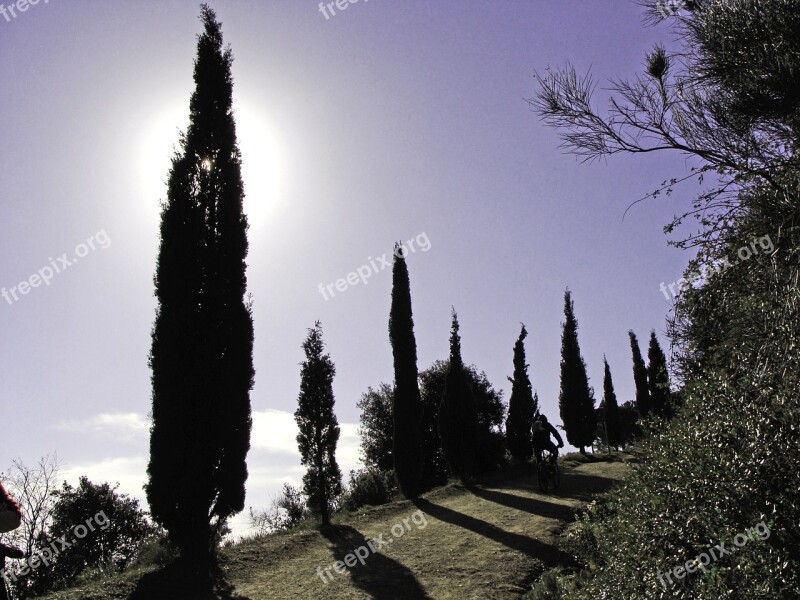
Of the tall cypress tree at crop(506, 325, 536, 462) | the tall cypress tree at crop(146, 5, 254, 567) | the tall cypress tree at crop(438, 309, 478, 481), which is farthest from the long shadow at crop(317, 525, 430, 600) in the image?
the tall cypress tree at crop(506, 325, 536, 462)

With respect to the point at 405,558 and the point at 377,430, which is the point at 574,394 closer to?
the point at 377,430

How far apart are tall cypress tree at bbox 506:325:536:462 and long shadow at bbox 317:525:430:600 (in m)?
16.3

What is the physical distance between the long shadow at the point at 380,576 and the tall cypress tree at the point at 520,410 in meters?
16.3

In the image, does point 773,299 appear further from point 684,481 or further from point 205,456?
point 205,456

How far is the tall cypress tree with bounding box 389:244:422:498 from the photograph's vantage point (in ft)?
66.1

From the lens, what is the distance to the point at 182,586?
9.31 meters

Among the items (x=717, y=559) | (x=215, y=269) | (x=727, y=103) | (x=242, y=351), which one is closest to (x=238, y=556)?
(x=242, y=351)

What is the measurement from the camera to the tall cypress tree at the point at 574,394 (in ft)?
106

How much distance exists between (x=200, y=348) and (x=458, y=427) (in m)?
13.2


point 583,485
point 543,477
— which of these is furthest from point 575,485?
point 543,477

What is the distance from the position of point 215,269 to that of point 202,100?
4816mm

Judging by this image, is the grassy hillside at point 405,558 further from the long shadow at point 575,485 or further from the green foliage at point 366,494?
the green foliage at point 366,494

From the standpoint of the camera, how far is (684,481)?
4.53 m

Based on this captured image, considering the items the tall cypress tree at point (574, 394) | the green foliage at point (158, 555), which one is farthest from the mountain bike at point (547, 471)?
the tall cypress tree at point (574, 394)
